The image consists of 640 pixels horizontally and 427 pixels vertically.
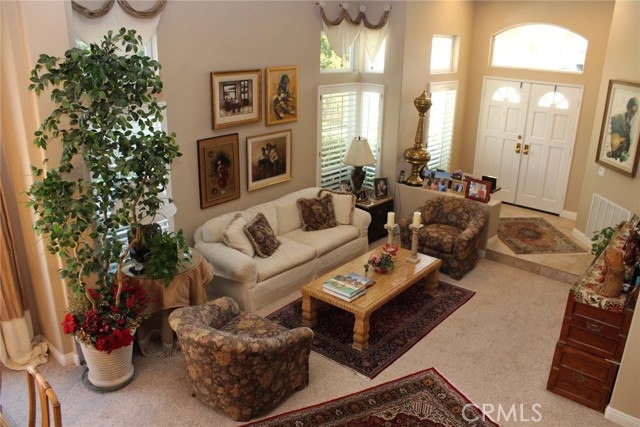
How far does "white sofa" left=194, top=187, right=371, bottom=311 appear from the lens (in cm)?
543

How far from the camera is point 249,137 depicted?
6.18 metres

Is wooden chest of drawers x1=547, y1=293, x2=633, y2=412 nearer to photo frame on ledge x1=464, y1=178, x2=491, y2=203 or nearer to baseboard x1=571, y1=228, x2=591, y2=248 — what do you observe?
photo frame on ledge x1=464, y1=178, x2=491, y2=203

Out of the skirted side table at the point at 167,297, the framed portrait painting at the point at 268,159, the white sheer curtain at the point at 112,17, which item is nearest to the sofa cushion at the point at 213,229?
the skirted side table at the point at 167,297

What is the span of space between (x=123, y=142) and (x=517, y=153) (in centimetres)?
676

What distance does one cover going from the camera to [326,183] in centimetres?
761

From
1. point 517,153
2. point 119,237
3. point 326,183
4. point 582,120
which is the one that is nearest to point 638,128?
point 582,120

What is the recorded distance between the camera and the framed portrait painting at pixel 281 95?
20.5 ft

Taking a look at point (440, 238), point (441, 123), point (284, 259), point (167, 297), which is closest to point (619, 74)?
point (441, 123)

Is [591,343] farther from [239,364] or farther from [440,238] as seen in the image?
[239,364]

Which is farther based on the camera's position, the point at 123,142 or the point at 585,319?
the point at 585,319

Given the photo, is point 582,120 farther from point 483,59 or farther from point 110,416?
point 110,416

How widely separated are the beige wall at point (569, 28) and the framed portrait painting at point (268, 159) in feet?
12.9

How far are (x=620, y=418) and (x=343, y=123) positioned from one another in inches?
197

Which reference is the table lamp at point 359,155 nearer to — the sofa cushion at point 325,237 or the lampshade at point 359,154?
the lampshade at point 359,154
